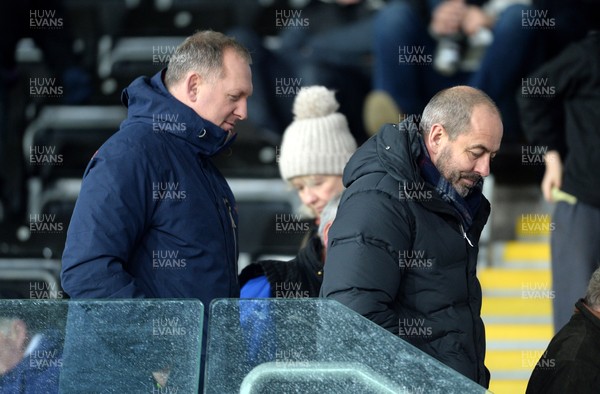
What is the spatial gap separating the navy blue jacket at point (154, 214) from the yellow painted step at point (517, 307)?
10.5ft

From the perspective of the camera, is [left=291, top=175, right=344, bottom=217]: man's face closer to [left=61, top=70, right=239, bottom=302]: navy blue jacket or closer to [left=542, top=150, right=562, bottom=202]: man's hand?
[left=61, top=70, right=239, bottom=302]: navy blue jacket

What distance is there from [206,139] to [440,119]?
68 cm

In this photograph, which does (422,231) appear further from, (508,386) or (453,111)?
(508,386)

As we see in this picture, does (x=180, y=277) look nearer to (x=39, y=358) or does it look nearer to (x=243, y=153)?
(x=39, y=358)

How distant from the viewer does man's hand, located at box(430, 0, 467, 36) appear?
7344mm

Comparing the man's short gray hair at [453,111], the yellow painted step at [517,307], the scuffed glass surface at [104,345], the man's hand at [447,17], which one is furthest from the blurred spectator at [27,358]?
the man's hand at [447,17]

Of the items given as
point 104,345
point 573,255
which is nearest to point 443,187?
point 104,345

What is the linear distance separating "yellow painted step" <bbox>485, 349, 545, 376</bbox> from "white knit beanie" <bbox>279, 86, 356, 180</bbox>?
6.05ft

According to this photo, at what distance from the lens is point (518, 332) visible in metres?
6.57

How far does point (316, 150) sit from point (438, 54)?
2757mm

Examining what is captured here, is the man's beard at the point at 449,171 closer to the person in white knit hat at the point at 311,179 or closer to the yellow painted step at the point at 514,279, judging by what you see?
the person in white knit hat at the point at 311,179

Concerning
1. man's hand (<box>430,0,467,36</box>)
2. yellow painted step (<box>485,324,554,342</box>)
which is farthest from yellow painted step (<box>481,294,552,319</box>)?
man's hand (<box>430,0,467,36</box>)

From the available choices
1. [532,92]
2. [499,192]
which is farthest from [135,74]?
[532,92]

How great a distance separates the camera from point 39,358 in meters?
2.92
